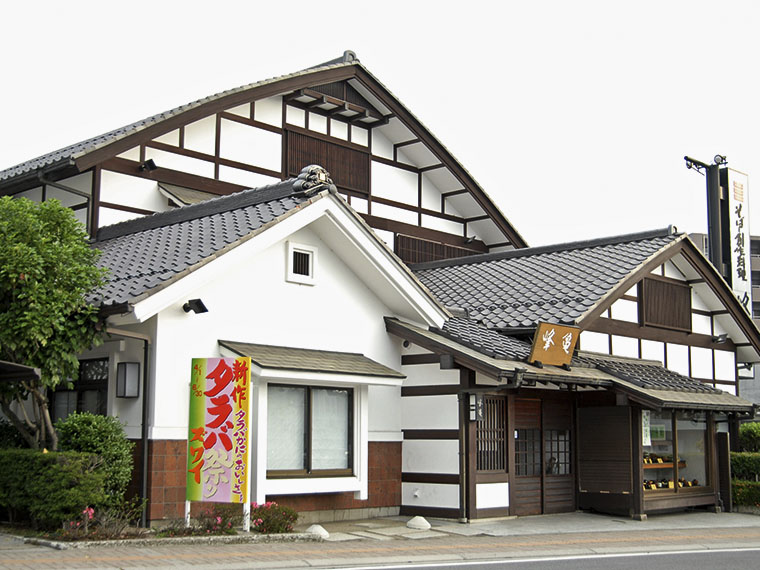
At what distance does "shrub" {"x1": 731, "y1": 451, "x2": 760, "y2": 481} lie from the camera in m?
20.9

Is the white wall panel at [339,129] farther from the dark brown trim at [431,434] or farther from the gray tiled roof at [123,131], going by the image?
the dark brown trim at [431,434]

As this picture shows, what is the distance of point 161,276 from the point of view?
44.1ft

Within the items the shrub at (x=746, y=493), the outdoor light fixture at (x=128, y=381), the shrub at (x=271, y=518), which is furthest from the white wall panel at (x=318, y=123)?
the shrub at (x=746, y=493)

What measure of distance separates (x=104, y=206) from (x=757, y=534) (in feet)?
45.1

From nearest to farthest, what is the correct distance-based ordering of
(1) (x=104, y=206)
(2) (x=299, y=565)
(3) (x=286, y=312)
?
(2) (x=299, y=565)
(3) (x=286, y=312)
(1) (x=104, y=206)

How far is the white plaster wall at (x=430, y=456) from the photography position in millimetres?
16422

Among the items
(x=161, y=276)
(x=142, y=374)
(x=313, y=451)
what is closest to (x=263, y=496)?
(x=313, y=451)

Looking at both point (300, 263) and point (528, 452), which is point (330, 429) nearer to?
point (300, 263)

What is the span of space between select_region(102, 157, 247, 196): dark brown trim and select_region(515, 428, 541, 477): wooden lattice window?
27.1 feet

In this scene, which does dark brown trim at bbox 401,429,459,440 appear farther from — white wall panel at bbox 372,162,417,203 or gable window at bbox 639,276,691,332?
white wall panel at bbox 372,162,417,203

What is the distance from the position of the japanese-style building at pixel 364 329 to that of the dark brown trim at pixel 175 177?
5 centimetres

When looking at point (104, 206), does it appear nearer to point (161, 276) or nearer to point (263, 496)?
point (161, 276)

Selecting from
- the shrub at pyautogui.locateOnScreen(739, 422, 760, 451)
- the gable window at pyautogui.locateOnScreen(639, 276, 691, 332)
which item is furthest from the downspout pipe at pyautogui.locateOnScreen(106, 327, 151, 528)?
the shrub at pyautogui.locateOnScreen(739, 422, 760, 451)

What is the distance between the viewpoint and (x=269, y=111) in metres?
21.1
